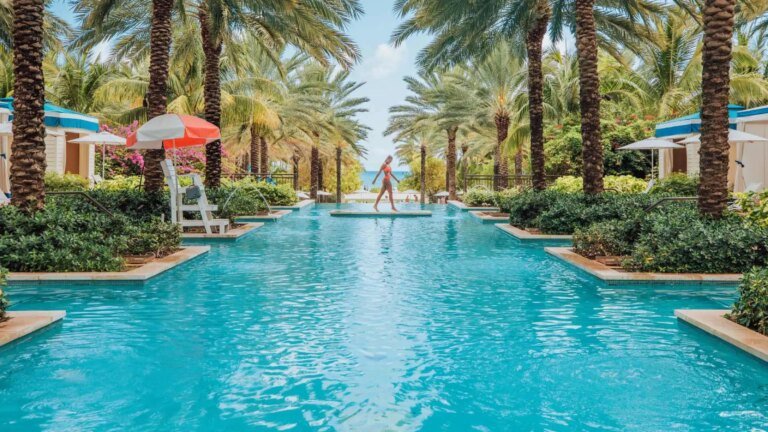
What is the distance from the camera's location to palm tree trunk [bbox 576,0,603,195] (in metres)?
15.3

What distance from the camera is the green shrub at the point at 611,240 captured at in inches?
448

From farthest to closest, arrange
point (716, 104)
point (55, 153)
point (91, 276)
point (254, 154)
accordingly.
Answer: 1. point (254, 154)
2. point (55, 153)
3. point (716, 104)
4. point (91, 276)

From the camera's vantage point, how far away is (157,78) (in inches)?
597

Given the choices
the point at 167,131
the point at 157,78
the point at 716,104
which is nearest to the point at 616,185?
the point at 716,104

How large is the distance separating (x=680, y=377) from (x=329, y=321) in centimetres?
347

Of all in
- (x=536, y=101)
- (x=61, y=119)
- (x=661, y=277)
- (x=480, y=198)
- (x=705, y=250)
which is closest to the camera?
(x=661, y=277)

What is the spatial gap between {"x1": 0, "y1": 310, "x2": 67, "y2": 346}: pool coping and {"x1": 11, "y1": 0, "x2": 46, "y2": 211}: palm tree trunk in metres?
4.20

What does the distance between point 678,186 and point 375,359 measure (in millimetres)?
17069

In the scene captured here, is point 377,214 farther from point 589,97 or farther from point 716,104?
point 716,104

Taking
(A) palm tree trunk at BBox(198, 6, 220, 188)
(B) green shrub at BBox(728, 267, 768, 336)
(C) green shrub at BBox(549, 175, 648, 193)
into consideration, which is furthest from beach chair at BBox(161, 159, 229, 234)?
(C) green shrub at BBox(549, 175, 648, 193)

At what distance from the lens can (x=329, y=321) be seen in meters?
7.14

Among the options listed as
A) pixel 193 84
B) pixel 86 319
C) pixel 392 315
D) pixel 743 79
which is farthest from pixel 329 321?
pixel 193 84

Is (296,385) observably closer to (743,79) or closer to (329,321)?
(329,321)

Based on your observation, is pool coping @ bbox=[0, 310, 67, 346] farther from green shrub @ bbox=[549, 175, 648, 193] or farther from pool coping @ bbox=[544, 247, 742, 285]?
green shrub @ bbox=[549, 175, 648, 193]
